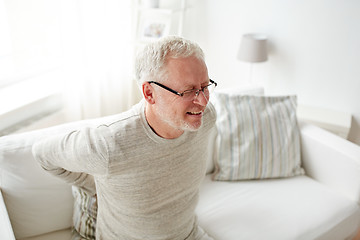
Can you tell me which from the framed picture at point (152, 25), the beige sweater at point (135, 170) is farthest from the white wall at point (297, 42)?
the beige sweater at point (135, 170)

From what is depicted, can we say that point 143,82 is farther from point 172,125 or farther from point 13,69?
point 13,69

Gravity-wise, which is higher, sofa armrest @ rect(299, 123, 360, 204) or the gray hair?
the gray hair

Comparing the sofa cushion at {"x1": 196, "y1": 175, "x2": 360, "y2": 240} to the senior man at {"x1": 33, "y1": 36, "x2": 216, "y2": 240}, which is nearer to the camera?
the senior man at {"x1": 33, "y1": 36, "x2": 216, "y2": 240}

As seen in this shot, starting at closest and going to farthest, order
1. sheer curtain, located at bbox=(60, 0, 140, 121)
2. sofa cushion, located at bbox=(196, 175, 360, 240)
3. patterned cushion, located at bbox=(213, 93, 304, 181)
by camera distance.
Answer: sofa cushion, located at bbox=(196, 175, 360, 240) < patterned cushion, located at bbox=(213, 93, 304, 181) < sheer curtain, located at bbox=(60, 0, 140, 121)

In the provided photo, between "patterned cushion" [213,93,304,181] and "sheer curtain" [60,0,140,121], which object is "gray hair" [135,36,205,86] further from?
"sheer curtain" [60,0,140,121]

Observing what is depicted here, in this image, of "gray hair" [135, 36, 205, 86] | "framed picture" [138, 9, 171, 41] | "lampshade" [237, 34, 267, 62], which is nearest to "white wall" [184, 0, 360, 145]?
"lampshade" [237, 34, 267, 62]

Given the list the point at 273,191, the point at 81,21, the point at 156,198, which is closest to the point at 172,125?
the point at 156,198

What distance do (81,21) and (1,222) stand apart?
1.36 metres

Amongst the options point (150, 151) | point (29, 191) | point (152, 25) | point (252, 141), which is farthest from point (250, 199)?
point (152, 25)

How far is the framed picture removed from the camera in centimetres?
253

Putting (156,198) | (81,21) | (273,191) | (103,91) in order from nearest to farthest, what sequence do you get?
(156,198) → (273,191) → (81,21) → (103,91)

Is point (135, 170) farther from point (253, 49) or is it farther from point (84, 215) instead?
point (253, 49)

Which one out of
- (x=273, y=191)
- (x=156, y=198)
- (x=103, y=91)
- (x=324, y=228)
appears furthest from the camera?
(x=103, y=91)

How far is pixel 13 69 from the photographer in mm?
2178
